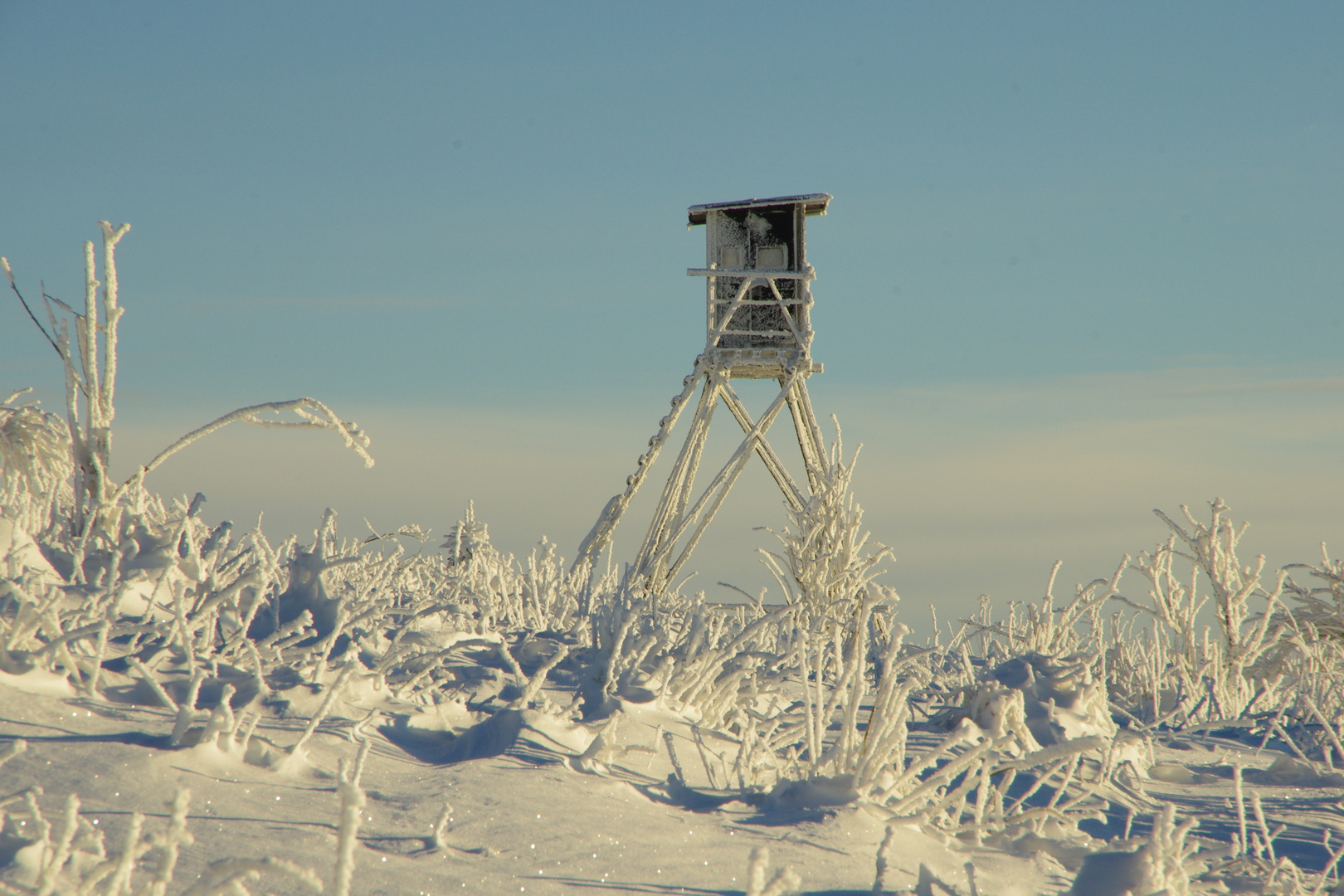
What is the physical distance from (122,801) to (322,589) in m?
2.06

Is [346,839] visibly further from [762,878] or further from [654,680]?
[654,680]

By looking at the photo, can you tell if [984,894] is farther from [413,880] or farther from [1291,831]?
[1291,831]

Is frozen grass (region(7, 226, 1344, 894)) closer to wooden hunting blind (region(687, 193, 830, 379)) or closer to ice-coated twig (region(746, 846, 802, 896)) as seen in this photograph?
ice-coated twig (region(746, 846, 802, 896))

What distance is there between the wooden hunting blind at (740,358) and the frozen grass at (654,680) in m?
3.16

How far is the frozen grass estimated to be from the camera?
2.44 metres

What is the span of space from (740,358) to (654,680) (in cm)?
675

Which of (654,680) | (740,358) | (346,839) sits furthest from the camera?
(740,358)

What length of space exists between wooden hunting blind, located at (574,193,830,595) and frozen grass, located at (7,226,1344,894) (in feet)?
10.4

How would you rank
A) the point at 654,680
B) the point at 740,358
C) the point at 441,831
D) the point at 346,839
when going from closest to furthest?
the point at 346,839 → the point at 441,831 → the point at 654,680 → the point at 740,358

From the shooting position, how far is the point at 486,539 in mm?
10500

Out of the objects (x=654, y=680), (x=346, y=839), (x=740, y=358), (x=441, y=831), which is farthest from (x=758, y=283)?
(x=346, y=839)

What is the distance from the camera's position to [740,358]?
1013cm

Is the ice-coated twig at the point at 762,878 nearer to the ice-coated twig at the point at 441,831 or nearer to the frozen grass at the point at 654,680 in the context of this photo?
the frozen grass at the point at 654,680

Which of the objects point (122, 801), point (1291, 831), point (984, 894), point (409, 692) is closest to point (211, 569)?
point (409, 692)
